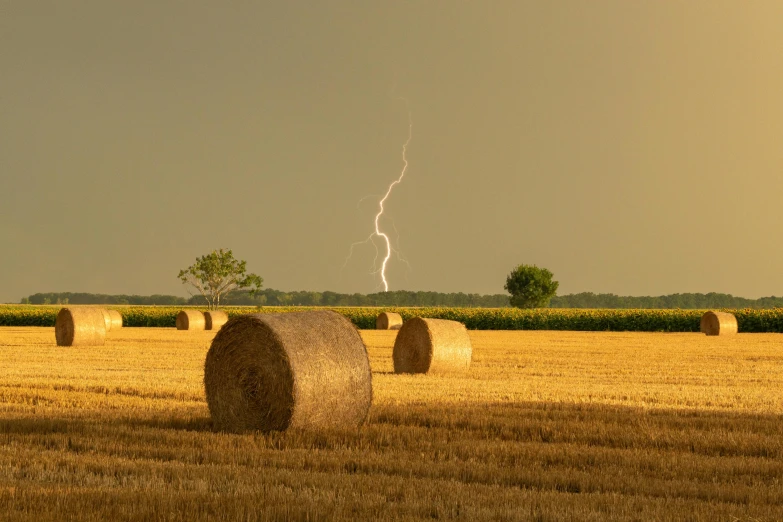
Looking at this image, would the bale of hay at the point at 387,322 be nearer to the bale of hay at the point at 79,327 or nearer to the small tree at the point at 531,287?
the bale of hay at the point at 79,327

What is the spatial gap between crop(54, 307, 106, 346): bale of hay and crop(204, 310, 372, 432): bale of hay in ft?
64.8

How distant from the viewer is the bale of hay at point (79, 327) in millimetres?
30000

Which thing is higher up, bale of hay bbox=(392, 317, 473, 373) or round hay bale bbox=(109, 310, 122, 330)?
round hay bale bbox=(109, 310, 122, 330)

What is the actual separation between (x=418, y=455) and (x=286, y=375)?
2.49 metres

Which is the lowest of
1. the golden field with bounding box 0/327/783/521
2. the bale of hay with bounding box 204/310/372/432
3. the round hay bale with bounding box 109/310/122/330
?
the golden field with bounding box 0/327/783/521

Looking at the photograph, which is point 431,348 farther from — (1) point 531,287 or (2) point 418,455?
(1) point 531,287

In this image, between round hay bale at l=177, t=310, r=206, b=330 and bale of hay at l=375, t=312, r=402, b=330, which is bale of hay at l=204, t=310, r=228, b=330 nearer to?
round hay bale at l=177, t=310, r=206, b=330

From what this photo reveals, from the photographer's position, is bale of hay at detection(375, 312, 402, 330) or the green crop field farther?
bale of hay at detection(375, 312, 402, 330)

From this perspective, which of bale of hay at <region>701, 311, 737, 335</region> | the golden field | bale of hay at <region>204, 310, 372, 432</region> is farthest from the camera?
bale of hay at <region>701, 311, 737, 335</region>

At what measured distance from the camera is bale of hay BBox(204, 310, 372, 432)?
10969 millimetres

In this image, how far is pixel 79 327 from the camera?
1185 inches

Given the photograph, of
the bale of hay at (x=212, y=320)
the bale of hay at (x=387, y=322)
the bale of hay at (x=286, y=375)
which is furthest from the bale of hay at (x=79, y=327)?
the bale of hay at (x=387, y=322)

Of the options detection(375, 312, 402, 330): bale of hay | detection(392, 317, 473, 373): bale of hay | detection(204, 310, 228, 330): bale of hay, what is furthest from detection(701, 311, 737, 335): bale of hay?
detection(392, 317, 473, 373): bale of hay

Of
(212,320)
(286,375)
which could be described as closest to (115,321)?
(212,320)
